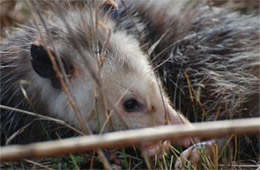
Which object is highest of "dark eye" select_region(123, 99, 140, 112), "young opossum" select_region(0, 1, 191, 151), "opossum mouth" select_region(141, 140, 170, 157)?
"young opossum" select_region(0, 1, 191, 151)

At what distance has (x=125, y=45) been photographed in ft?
7.79

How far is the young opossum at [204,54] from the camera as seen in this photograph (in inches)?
103

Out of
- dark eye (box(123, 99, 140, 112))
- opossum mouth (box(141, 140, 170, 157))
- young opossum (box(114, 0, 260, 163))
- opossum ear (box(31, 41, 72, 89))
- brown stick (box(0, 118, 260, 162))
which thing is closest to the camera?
brown stick (box(0, 118, 260, 162))

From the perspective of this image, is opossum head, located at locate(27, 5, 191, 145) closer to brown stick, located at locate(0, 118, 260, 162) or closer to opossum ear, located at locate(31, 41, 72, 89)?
opossum ear, located at locate(31, 41, 72, 89)

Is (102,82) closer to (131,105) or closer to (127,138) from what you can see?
(131,105)

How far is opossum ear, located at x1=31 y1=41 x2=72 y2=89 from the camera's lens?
2065 millimetres

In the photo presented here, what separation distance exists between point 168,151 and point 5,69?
99cm

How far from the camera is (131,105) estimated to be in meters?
2.18

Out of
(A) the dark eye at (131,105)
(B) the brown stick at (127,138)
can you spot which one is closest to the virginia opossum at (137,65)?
(A) the dark eye at (131,105)

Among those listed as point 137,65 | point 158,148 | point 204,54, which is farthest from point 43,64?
point 204,54

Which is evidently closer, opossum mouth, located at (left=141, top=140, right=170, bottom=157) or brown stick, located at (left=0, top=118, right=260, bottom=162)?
brown stick, located at (left=0, top=118, right=260, bottom=162)

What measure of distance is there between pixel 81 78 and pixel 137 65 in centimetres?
27

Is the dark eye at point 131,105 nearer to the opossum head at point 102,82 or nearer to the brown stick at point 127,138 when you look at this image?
the opossum head at point 102,82

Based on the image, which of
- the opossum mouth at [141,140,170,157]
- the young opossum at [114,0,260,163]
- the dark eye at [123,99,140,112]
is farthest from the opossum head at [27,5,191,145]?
the young opossum at [114,0,260,163]
